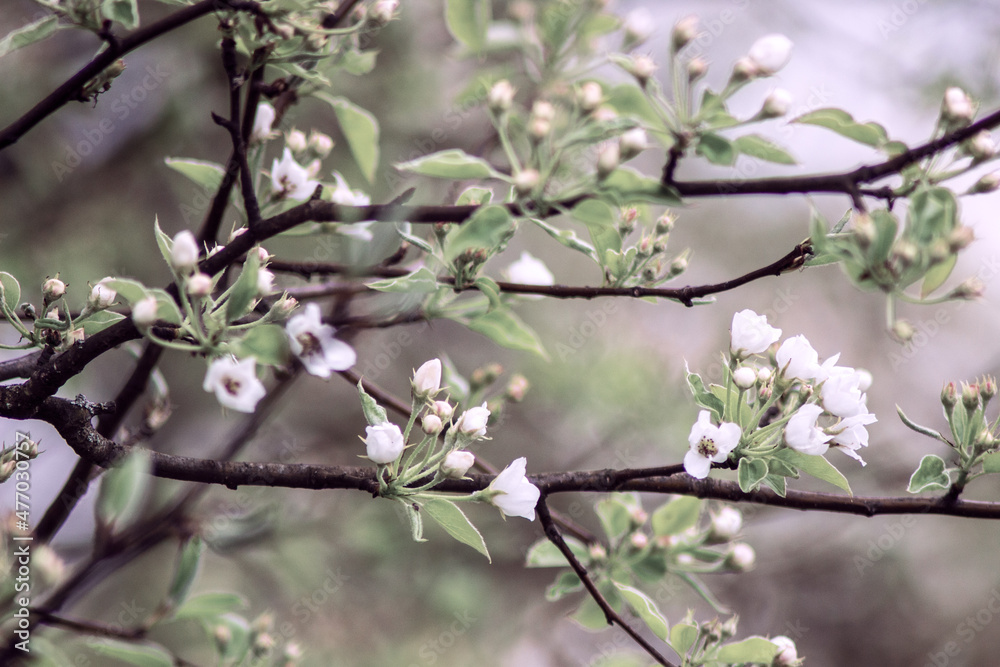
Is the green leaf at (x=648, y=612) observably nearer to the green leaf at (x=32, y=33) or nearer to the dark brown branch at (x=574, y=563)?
the dark brown branch at (x=574, y=563)

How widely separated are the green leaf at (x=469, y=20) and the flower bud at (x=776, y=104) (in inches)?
26.8

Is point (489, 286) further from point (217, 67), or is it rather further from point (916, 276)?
point (217, 67)

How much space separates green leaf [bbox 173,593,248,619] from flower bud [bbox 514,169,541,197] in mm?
1222

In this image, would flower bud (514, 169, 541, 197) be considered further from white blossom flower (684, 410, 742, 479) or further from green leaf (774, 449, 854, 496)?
green leaf (774, 449, 854, 496)

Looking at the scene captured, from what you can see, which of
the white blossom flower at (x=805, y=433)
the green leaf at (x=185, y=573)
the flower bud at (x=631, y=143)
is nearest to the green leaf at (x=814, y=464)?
the white blossom flower at (x=805, y=433)

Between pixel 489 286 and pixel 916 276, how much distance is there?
63cm

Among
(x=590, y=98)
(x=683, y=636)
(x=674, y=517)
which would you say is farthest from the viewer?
(x=674, y=517)

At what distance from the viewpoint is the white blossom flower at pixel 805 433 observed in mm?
1167

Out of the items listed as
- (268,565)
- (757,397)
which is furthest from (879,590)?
(757,397)

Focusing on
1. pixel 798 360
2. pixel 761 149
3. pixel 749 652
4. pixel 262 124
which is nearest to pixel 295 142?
pixel 262 124

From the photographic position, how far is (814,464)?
3.96 feet

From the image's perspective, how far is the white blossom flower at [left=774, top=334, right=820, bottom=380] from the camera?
1.26m

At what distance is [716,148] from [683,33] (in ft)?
0.79

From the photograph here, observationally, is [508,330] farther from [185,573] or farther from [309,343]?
[185,573]
